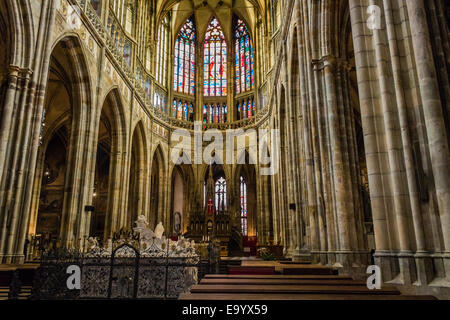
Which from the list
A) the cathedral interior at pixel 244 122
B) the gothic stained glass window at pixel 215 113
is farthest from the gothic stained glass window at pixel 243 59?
the gothic stained glass window at pixel 215 113

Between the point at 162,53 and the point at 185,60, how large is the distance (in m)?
3.35

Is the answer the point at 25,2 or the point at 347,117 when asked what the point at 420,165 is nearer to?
the point at 347,117

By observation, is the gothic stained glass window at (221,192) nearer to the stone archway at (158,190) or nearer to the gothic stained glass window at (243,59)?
the stone archway at (158,190)

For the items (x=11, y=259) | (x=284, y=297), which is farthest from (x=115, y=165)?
(x=284, y=297)

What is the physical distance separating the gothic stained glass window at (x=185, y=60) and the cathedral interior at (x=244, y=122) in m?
0.14

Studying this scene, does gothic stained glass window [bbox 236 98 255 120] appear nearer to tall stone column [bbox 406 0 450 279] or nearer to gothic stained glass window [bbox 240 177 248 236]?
gothic stained glass window [bbox 240 177 248 236]

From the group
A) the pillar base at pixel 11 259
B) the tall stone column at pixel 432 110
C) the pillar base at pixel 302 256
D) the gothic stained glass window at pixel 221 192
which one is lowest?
the pillar base at pixel 302 256

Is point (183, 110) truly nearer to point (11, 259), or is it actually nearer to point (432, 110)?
point (11, 259)

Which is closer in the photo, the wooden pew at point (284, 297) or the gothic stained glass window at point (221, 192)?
the wooden pew at point (284, 297)

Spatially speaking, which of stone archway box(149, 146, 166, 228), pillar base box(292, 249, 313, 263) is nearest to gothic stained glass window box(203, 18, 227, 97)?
stone archway box(149, 146, 166, 228)

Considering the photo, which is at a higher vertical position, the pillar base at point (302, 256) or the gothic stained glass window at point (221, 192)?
the gothic stained glass window at point (221, 192)

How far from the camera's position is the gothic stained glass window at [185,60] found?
1256 inches

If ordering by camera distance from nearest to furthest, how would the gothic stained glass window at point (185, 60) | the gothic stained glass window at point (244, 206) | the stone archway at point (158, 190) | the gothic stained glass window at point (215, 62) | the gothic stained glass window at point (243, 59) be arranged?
1. the stone archway at point (158, 190)
2. the gothic stained glass window at point (243, 59)
3. the gothic stained glass window at point (185, 60)
4. the gothic stained glass window at point (215, 62)
5. the gothic stained glass window at point (244, 206)
